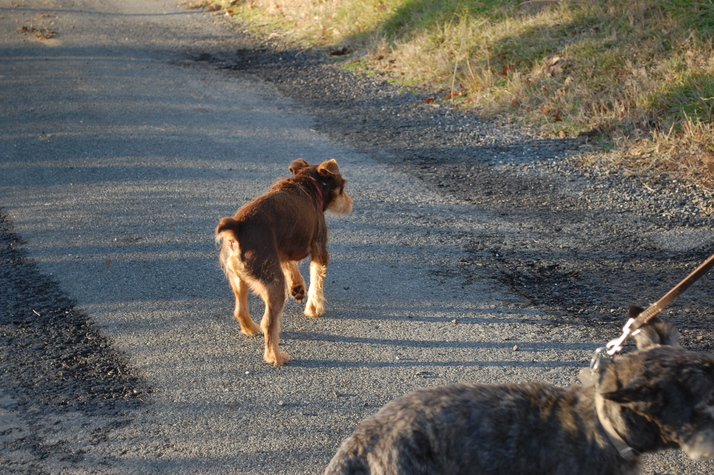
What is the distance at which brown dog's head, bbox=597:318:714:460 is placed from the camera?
2.46 metres

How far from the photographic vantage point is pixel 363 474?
2529 millimetres

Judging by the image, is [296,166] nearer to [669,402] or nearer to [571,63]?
[669,402]

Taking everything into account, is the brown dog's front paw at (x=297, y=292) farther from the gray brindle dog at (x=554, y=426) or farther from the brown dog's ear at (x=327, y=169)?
the gray brindle dog at (x=554, y=426)

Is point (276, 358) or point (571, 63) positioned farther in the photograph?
point (571, 63)

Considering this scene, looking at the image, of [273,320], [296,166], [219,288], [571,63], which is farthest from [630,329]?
[571,63]

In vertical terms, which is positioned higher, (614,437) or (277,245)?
(277,245)

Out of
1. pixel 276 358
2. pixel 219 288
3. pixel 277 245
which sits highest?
pixel 277 245

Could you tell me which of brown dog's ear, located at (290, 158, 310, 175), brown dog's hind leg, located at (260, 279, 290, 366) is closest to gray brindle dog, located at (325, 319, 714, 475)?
brown dog's hind leg, located at (260, 279, 290, 366)

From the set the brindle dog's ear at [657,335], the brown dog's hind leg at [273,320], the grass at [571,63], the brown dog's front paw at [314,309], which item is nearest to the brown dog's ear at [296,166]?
the brown dog's front paw at [314,309]

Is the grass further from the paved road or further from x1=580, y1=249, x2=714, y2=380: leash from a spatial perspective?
x1=580, y1=249, x2=714, y2=380: leash

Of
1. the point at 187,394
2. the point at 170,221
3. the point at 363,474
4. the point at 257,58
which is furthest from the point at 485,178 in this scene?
the point at 257,58

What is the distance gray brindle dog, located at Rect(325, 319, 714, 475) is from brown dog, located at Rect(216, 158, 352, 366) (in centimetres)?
188

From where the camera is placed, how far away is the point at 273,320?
4.44 m

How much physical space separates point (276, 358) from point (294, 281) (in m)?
0.80
